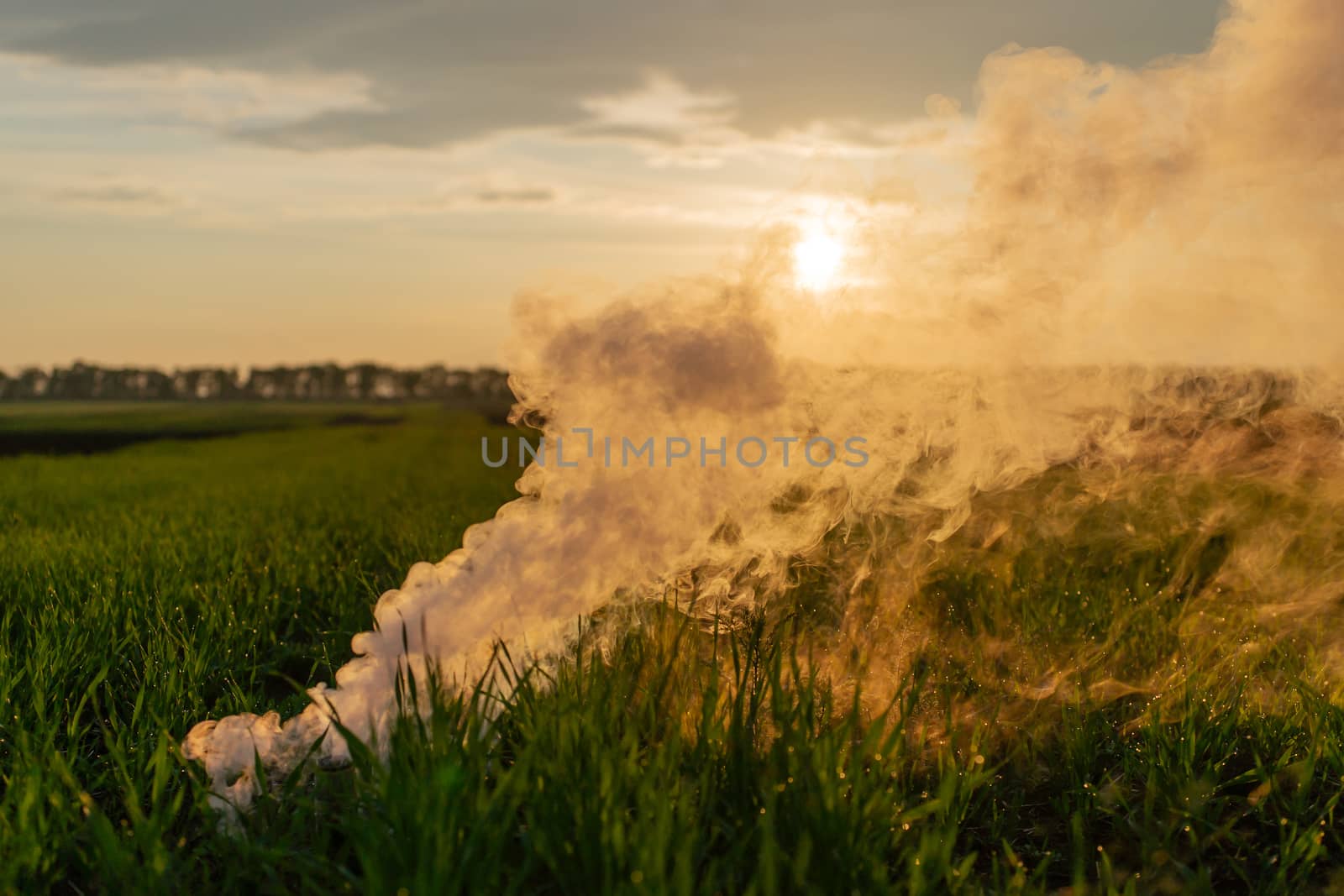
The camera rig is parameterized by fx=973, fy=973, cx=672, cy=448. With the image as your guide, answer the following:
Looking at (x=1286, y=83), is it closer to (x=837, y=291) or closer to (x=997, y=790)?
(x=837, y=291)

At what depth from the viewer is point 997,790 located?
3453 mm

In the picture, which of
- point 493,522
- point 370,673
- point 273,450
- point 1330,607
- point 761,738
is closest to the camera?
point 761,738

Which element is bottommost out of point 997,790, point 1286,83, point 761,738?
point 997,790

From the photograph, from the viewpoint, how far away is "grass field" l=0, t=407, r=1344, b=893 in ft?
8.11

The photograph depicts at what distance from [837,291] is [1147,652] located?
2300 millimetres

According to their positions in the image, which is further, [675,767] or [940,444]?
[940,444]

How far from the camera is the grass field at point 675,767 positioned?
2471 mm

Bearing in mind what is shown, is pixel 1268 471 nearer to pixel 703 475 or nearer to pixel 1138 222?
pixel 1138 222

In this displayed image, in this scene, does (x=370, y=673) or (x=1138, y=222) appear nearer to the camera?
(x=370, y=673)

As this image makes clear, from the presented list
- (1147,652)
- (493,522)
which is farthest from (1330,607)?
(493,522)

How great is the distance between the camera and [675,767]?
2.79 m

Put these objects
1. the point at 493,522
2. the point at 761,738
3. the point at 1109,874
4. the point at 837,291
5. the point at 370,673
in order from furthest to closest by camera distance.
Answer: the point at 837,291 → the point at 493,522 → the point at 370,673 → the point at 761,738 → the point at 1109,874

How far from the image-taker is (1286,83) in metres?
4.14

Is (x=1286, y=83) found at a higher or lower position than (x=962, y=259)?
higher
